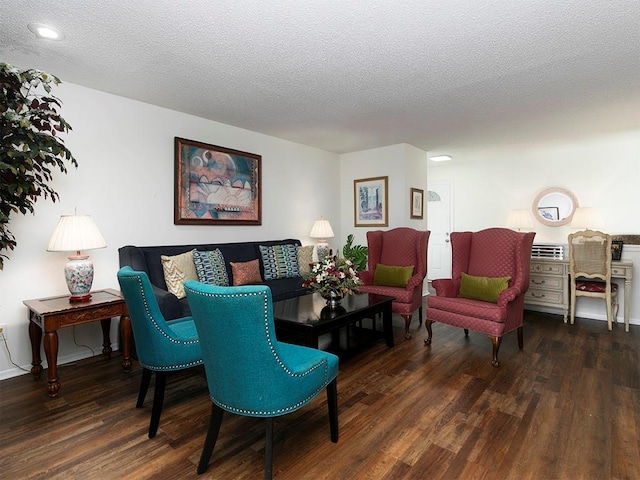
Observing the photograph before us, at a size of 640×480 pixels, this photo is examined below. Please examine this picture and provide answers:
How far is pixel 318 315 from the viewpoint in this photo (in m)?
2.87

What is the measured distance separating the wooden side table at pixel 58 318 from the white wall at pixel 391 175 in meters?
3.74

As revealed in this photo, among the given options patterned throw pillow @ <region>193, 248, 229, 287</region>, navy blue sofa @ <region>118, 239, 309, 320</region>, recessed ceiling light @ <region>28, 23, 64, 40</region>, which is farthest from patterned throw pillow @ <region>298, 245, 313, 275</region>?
recessed ceiling light @ <region>28, 23, 64, 40</region>

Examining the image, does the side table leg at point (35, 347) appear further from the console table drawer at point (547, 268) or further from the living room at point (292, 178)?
the console table drawer at point (547, 268)

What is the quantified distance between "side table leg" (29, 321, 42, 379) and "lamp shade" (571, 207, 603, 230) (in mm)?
6191

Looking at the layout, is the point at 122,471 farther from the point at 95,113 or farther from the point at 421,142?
the point at 421,142

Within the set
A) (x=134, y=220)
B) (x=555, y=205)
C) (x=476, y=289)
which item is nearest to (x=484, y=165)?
(x=555, y=205)

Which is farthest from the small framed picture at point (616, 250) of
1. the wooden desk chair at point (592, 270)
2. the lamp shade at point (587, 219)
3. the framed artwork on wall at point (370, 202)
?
the framed artwork on wall at point (370, 202)

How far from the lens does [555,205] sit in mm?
5531

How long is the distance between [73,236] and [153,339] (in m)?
1.31

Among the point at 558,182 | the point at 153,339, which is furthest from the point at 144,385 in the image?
the point at 558,182

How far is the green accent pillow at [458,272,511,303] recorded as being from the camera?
334cm

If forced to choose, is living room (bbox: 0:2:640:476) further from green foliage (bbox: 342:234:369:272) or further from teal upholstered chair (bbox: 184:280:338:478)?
teal upholstered chair (bbox: 184:280:338:478)

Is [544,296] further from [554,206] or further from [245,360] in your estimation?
[245,360]

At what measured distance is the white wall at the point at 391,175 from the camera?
17.3 feet
